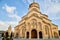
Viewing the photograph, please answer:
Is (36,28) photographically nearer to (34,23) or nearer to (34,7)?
(34,23)

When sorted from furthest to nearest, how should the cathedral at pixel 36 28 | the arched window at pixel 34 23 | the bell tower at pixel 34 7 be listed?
1. the bell tower at pixel 34 7
2. the arched window at pixel 34 23
3. the cathedral at pixel 36 28

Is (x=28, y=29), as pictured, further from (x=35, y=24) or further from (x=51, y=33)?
(x=51, y=33)

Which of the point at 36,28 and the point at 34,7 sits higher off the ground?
the point at 34,7

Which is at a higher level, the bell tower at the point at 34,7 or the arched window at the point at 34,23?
the bell tower at the point at 34,7

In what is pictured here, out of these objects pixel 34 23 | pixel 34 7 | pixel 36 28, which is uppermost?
pixel 34 7

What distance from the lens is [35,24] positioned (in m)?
28.8

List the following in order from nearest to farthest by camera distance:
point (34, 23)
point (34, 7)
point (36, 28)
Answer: point (36, 28) < point (34, 23) < point (34, 7)

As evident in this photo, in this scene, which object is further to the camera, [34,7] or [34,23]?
[34,7]

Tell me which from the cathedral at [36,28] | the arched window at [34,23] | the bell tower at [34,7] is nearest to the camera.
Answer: the cathedral at [36,28]

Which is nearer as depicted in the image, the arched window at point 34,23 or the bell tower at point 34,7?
the arched window at point 34,23

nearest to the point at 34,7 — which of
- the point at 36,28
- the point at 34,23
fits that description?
the point at 34,23

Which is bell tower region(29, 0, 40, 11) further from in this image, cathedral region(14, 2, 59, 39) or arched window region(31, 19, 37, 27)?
arched window region(31, 19, 37, 27)

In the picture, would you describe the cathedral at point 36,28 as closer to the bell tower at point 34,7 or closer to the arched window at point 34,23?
the arched window at point 34,23

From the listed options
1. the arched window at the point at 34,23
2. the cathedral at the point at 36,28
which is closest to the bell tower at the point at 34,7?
the cathedral at the point at 36,28
